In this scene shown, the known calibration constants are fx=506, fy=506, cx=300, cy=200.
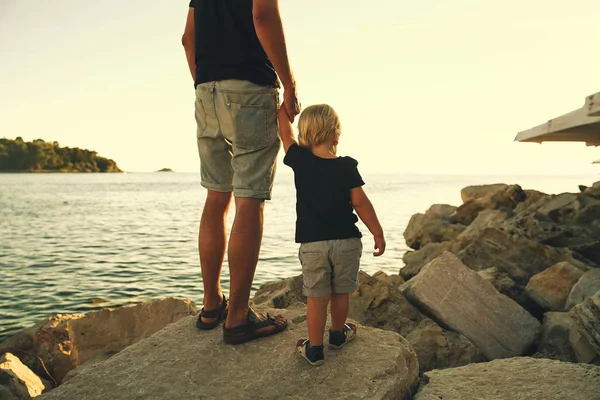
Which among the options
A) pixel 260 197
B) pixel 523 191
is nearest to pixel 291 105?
pixel 260 197

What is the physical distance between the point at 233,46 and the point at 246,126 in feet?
1.71

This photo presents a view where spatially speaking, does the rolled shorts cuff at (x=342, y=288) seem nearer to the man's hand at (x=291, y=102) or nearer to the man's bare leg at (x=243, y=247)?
the man's bare leg at (x=243, y=247)

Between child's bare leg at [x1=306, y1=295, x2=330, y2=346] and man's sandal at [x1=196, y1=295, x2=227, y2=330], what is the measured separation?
2.72ft

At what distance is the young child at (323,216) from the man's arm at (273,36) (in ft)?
0.83

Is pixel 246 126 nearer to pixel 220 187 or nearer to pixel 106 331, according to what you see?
pixel 220 187

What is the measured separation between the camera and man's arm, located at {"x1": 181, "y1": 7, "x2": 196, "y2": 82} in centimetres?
354

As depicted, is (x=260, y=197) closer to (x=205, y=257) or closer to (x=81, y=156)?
(x=205, y=257)

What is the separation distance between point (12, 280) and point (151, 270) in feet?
10.3

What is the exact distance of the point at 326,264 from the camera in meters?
3.00

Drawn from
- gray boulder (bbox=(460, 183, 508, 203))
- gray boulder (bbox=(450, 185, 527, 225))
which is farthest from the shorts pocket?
gray boulder (bbox=(460, 183, 508, 203))

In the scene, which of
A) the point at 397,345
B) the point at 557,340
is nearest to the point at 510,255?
the point at 557,340

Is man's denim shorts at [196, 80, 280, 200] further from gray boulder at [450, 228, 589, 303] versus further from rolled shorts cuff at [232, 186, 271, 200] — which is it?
gray boulder at [450, 228, 589, 303]

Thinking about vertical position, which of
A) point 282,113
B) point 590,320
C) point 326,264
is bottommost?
point 590,320

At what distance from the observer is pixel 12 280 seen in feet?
38.8
